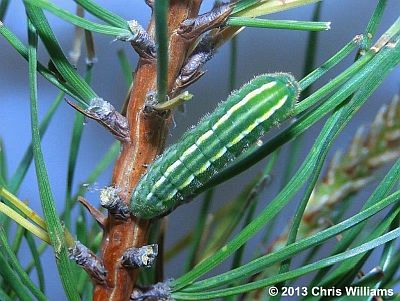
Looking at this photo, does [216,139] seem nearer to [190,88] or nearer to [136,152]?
[136,152]

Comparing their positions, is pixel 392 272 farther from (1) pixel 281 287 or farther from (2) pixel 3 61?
(2) pixel 3 61

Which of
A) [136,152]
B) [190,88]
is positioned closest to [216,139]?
[136,152]

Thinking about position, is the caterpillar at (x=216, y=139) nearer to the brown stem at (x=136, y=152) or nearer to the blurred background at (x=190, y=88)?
the brown stem at (x=136, y=152)

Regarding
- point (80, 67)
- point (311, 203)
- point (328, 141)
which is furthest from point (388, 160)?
point (80, 67)

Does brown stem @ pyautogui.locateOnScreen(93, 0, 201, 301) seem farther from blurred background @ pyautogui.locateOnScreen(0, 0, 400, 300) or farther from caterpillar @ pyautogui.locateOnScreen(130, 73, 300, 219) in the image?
blurred background @ pyautogui.locateOnScreen(0, 0, 400, 300)

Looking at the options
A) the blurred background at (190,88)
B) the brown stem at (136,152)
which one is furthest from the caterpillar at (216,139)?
the blurred background at (190,88)

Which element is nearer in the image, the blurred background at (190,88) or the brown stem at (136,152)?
the brown stem at (136,152)
